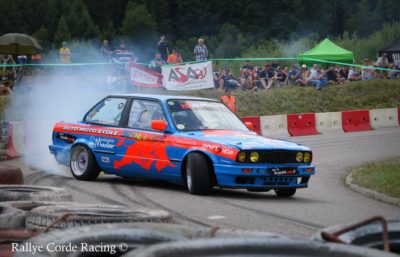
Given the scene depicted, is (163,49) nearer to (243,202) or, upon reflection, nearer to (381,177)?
(381,177)

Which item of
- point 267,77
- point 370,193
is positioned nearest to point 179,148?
point 370,193

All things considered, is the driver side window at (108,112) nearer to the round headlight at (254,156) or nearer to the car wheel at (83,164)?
the car wheel at (83,164)

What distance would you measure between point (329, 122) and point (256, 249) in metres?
23.7

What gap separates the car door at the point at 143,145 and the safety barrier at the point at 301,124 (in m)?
12.8

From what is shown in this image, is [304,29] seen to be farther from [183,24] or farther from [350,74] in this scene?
[350,74]

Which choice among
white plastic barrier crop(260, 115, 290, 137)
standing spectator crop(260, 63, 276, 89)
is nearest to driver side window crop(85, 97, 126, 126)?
white plastic barrier crop(260, 115, 290, 137)

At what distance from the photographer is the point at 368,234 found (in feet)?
15.5

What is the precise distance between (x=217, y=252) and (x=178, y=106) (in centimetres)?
927

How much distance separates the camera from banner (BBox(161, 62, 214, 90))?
83.1 feet

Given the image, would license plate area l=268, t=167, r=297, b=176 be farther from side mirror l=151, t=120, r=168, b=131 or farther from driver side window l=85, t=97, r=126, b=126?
driver side window l=85, t=97, r=126, b=126

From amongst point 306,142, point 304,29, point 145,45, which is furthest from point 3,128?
point 304,29

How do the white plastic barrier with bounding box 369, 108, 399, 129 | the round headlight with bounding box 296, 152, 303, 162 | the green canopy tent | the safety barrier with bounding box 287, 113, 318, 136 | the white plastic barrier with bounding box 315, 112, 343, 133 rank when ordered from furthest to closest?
the green canopy tent < the white plastic barrier with bounding box 369, 108, 399, 129 < the white plastic barrier with bounding box 315, 112, 343, 133 < the safety barrier with bounding box 287, 113, 318, 136 < the round headlight with bounding box 296, 152, 303, 162

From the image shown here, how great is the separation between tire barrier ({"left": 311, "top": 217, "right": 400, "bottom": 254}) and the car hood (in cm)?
709

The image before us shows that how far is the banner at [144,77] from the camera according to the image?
2523 cm
